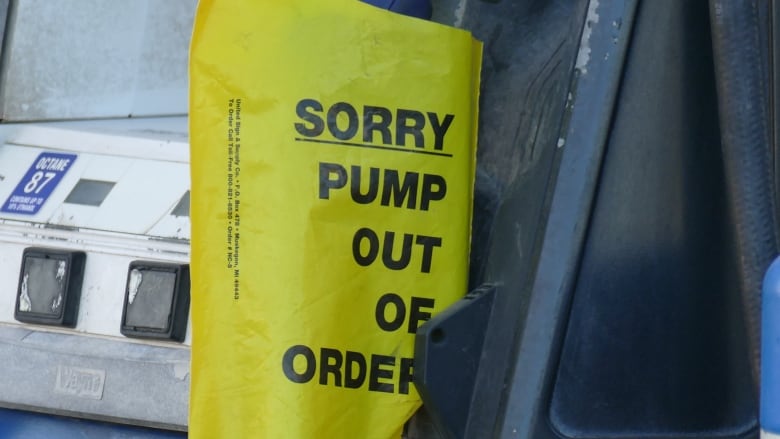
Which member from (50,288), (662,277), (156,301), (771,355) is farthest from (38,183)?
(771,355)

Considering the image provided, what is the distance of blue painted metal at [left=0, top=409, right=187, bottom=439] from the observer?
5.96 feet

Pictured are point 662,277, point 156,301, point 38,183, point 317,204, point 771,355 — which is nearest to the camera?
point 771,355

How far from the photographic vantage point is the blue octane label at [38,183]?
2.00 metres

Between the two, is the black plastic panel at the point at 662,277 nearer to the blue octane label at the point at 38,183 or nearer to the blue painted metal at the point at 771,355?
the blue painted metal at the point at 771,355

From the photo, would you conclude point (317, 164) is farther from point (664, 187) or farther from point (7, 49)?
point (7, 49)

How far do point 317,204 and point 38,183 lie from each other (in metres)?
0.71

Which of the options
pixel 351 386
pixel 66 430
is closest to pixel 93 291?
pixel 66 430

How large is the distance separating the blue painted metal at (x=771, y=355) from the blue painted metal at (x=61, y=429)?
1071mm

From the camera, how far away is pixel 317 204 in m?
1.57

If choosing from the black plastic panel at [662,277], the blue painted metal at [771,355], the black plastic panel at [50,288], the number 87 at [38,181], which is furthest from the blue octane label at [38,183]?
the blue painted metal at [771,355]

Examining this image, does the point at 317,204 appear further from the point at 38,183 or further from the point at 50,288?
the point at 38,183

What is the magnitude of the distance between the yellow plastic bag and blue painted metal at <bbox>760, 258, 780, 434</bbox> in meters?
0.67

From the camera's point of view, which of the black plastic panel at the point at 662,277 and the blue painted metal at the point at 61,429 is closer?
the black plastic panel at the point at 662,277

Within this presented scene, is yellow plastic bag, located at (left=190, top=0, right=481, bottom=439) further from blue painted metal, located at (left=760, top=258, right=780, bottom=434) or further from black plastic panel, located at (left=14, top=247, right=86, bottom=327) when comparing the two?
blue painted metal, located at (left=760, top=258, right=780, bottom=434)
